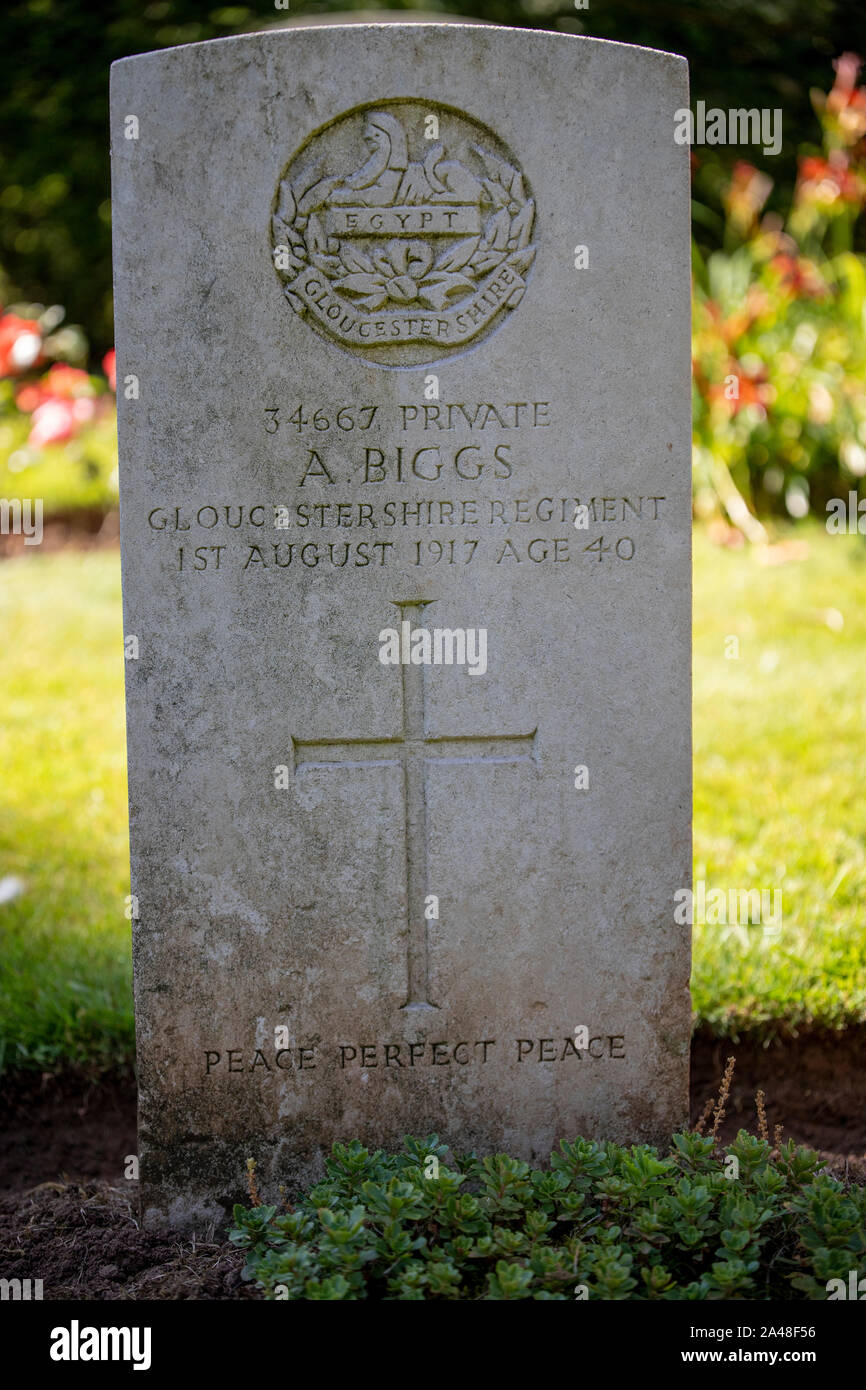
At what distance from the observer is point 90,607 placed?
22.1ft

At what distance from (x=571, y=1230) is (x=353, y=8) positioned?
8304 millimetres

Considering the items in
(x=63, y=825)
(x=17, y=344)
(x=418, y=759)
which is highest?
(x=17, y=344)

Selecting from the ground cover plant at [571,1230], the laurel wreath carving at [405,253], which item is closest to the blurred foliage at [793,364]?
the laurel wreath carving at [405,253]

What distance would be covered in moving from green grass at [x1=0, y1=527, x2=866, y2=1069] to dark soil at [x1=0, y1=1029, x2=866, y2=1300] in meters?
0.09

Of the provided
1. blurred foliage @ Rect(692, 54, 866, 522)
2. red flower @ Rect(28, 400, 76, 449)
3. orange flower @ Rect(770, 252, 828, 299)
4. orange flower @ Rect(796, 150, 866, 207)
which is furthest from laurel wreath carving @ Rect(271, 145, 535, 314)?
red flower @ Rect(28, 400, 76, 449)

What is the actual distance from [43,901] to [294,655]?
1.68 m

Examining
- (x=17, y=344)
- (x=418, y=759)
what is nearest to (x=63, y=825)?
(x=418, y=759)

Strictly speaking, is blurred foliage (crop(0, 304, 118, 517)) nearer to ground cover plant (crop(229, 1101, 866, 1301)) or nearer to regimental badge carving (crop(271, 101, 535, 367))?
regimental badge carving (crop(271, 101, 535, 367))

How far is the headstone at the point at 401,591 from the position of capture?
2.34 m

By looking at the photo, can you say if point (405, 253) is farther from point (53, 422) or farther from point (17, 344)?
point (17, 344)

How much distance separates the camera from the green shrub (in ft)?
6.51

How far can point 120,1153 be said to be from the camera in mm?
2979

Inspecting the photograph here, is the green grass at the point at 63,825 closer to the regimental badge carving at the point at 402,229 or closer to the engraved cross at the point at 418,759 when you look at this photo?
the engraved cross at the point at 418,759

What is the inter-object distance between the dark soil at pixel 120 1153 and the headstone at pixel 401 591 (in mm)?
169
